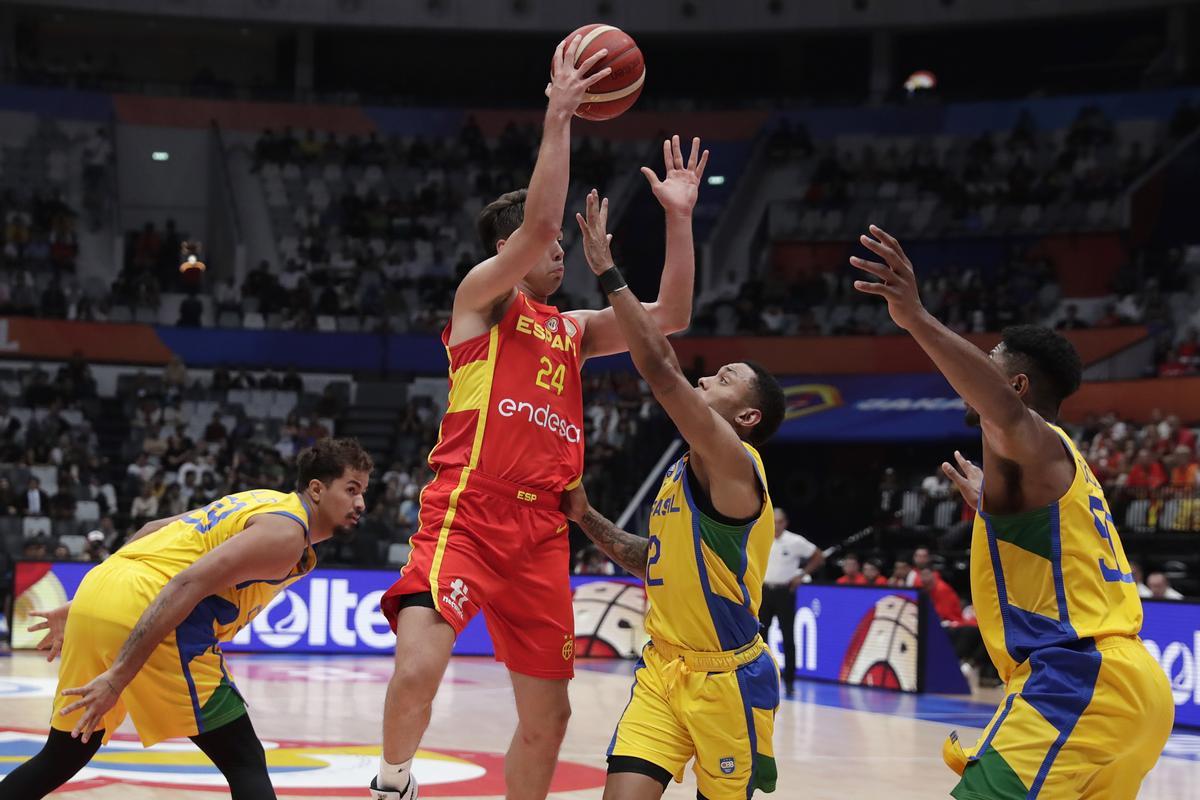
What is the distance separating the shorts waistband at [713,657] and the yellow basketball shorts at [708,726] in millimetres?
14

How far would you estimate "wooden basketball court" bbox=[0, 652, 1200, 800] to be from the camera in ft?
25.1

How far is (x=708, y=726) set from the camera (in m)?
4.60

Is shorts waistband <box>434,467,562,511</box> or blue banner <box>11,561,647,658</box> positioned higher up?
shorts waistband <box>434,467,562,511</box>

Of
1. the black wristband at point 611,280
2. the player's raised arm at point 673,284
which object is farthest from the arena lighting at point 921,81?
the black wristband at point 611,280

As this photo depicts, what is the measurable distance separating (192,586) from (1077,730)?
2.78 m

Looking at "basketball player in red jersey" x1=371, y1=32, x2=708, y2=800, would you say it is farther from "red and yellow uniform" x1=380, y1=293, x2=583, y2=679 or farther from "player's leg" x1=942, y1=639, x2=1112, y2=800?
"player's leg" x1=942, y1=639, x2=1112, y2=800

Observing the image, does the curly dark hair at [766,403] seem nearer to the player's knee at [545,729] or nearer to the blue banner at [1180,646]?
the player's knee at [545,729]

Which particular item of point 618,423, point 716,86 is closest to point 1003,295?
point 618,423

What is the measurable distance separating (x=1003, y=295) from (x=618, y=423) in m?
7.90

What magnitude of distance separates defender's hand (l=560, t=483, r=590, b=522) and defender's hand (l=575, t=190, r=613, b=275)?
0.87 metres

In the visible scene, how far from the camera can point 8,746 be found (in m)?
8.28

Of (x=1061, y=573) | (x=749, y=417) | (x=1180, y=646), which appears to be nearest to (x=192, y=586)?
(x=749, y=417)

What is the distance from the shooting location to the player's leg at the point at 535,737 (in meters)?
5.14

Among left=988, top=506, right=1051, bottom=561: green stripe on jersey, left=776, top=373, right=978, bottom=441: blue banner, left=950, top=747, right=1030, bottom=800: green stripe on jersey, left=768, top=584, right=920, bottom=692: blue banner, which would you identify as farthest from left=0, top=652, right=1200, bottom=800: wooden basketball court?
left=776, top=373, right=978, bottom=441: blue banner
